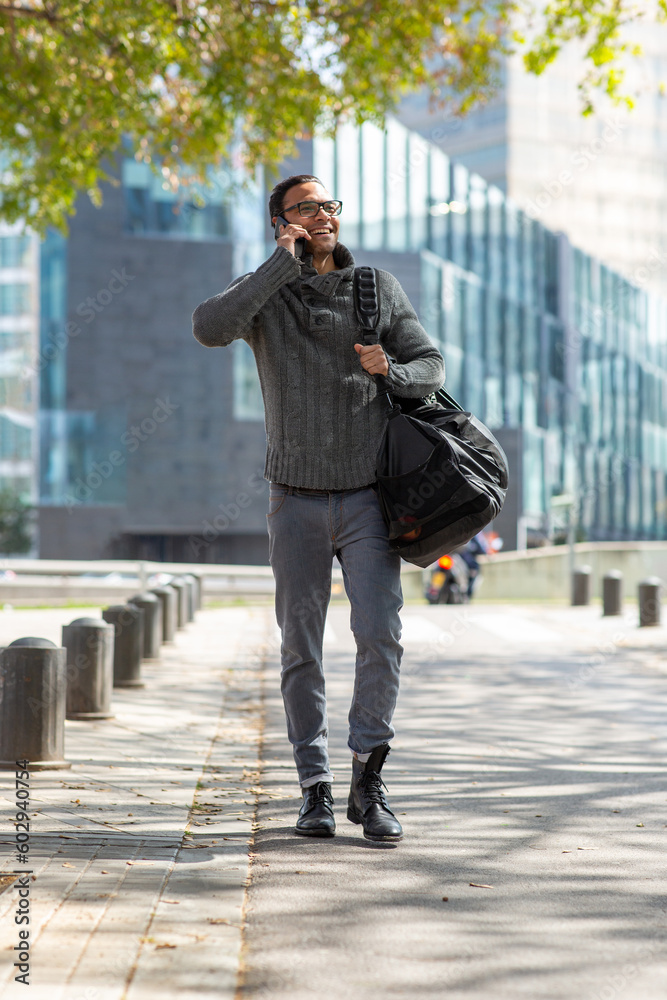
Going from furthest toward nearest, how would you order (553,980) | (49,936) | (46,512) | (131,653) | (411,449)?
(46,512) → (131,653) → (411,449) → (49,936) → (553,980)

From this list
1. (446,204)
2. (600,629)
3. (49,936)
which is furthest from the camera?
(446,204)

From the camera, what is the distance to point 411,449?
3885 millimetres

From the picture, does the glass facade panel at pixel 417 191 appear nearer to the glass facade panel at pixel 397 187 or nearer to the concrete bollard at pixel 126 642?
the glass facade panel at pixel 397 187

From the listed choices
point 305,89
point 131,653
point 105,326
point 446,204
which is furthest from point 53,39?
point 446,204

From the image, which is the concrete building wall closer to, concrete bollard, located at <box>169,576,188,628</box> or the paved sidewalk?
concrete bollard, located at <box>169,576,188,628</box>

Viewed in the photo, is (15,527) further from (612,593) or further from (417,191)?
(612,593)

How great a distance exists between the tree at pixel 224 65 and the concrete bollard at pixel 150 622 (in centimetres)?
496

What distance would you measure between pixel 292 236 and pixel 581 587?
1764 centimetres

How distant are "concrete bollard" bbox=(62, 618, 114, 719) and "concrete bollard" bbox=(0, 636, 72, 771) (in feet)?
4.51

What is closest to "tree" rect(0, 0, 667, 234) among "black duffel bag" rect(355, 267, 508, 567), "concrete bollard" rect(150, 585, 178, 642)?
"concrete bollard" rect(150, 585, 178, 642)

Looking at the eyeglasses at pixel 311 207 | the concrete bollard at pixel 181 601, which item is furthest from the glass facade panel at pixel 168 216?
the eyeglasses at pixel 311 207

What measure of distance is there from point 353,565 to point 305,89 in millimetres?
9340

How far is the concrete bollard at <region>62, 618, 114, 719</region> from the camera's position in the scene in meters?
6.56

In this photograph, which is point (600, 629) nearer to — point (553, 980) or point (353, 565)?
point (353, 565)
